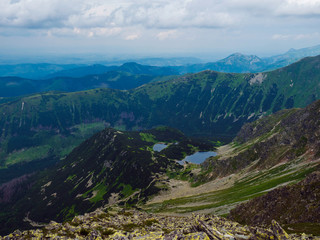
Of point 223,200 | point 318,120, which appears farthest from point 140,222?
point 318,120

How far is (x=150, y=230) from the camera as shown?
2908 inches

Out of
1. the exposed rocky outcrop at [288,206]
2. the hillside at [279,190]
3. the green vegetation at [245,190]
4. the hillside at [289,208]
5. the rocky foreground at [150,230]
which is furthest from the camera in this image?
the green vegetation at [245,190]

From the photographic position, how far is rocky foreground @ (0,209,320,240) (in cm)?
4244

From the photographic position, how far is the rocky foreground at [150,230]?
42438mm

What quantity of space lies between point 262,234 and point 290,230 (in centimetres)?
2980

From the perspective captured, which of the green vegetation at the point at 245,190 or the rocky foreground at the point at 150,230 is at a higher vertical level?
the rocky foreground at the point at 150,230

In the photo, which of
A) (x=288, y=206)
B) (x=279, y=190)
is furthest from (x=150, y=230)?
(x=279, y=190)

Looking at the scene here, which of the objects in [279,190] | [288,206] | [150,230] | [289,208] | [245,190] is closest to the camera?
[150,230]

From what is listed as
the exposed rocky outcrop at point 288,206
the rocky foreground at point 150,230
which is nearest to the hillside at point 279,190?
the exposed rocky outcrop at point 288,206

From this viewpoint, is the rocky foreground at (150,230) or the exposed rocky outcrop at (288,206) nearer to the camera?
the rocky foreground at (150,230)

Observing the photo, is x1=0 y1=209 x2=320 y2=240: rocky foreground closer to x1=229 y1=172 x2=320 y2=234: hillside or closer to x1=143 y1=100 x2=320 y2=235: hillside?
x1=229 y1=172 x2=320 y2=234: hillside

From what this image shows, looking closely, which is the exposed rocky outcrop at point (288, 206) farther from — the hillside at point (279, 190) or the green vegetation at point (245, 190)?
the green vegetation at point (245, 190)

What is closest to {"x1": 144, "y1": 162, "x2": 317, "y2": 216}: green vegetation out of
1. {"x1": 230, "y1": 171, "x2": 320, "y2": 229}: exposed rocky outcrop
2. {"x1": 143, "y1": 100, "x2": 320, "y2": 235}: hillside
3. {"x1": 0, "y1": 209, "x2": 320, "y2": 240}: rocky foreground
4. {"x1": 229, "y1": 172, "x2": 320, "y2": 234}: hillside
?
{"x1": 143, "y1": 100, "x2": 320, "y2": 235}: hillside

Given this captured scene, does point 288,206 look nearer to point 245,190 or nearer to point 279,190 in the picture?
point 279,190
